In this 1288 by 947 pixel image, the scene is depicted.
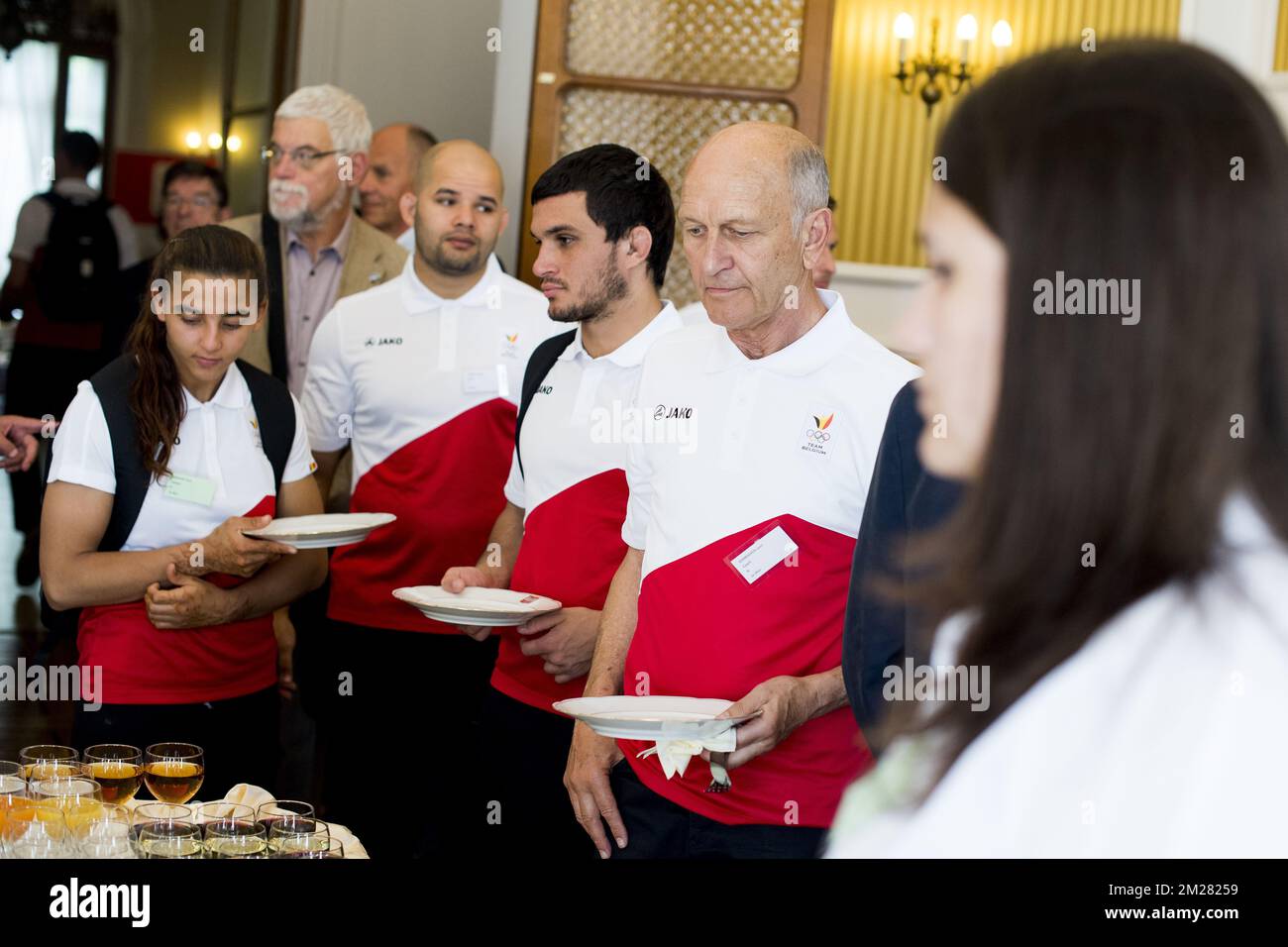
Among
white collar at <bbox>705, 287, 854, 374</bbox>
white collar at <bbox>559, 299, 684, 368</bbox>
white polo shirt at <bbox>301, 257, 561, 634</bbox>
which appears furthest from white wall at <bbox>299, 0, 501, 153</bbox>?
white collar at <bbox>705, 287, 854, 374</bbox>

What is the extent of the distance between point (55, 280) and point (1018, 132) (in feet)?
17.9

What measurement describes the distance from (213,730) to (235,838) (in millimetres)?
890

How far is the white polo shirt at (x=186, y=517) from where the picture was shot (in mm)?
2502

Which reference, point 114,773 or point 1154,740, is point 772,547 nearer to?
point 114,773

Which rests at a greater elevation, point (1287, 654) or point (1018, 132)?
point (1018, 132)

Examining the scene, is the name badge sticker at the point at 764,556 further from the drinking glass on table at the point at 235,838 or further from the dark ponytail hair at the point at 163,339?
the dark ponytail hair at the point at 163,339

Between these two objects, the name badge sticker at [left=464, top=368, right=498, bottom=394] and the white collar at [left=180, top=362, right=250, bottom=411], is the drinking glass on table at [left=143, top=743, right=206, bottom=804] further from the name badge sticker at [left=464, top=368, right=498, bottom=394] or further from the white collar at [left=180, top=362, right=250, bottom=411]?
the name badge sticker at [left=464, top=368, right=498, bottom=394]

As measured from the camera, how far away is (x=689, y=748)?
6.14 ft

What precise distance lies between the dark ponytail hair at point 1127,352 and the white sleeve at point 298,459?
223 cm

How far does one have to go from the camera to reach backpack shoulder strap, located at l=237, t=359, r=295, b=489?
2715 millimetres

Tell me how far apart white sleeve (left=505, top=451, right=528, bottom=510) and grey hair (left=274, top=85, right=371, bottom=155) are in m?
1.32
